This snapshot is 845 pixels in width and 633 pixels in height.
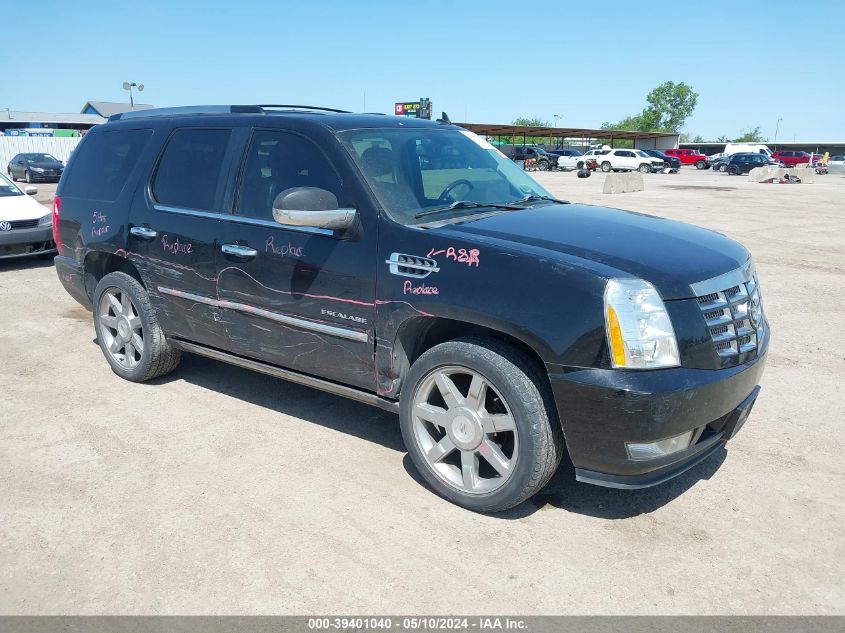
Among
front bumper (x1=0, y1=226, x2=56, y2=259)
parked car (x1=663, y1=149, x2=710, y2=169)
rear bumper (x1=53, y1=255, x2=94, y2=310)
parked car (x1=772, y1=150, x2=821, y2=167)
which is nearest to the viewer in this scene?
rear bumper (x1=53, y1=255, x2=94, y2=310)

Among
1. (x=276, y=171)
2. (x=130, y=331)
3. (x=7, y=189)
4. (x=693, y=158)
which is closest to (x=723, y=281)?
(x=276, y=171)

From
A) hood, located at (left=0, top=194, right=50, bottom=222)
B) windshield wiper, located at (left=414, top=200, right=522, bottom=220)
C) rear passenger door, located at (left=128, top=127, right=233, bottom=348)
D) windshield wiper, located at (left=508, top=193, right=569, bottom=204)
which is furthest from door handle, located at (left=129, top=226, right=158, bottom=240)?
hood, located at (left=0, top=194, right=50, bottom=222)

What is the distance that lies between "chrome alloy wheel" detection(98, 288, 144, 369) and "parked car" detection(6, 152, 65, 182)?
28.9 m

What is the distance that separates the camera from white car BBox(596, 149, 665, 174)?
153 ft

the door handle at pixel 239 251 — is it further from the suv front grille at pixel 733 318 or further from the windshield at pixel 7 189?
the windshield at pixel 7 189

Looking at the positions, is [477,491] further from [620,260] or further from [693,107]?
[693,107]

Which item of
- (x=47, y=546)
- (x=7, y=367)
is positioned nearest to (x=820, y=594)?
(x=47, y=546)

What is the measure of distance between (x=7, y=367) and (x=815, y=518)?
19.2 feet

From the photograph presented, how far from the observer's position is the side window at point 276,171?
154 inches

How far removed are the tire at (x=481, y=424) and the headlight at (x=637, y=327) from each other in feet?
1.43

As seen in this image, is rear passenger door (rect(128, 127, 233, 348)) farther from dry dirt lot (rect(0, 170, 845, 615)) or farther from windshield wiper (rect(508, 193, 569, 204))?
windshield wiper (rect(508, 193, 569, 204))

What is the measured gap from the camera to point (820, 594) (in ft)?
9.24

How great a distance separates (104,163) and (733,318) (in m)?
4.54

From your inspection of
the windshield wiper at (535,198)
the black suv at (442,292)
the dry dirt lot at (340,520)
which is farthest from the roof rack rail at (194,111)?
the dry dirt lot at (340,520)
